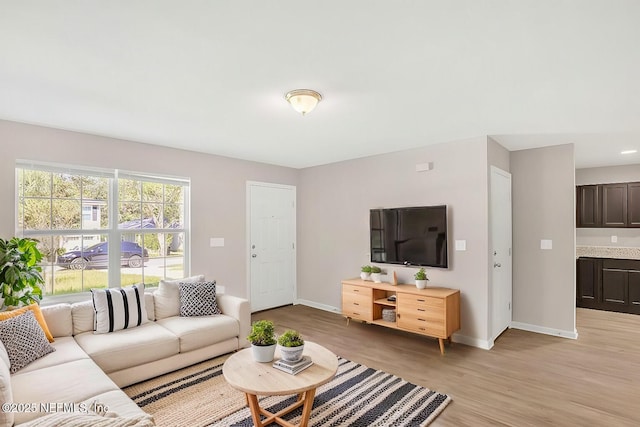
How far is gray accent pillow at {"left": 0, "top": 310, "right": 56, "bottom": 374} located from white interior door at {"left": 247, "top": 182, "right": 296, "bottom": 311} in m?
2.83

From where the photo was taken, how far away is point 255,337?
7.89 ft

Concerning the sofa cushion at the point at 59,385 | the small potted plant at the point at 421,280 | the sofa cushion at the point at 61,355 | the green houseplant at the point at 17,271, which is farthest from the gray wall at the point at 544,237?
the green houseplant at the point at 17,271

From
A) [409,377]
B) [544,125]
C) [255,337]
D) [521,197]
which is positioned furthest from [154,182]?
[521,197]

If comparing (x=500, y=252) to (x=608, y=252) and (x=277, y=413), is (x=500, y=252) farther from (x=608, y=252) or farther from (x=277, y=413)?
(x=277, y=413)

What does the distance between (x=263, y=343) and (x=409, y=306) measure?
6.72 feet

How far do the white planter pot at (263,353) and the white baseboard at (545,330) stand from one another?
141 inches

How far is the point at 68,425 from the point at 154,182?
11.2 ft

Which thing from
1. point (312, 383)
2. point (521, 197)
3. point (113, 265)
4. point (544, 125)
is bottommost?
point (312, 383)

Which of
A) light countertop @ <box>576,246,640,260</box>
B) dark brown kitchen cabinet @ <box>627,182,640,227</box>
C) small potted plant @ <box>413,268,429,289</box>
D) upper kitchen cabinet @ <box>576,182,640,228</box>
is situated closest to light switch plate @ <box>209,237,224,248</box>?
small potted plant @ <box>413,268,429,289</box>

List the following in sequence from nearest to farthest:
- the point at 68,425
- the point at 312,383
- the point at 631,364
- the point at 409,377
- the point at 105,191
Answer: the point at 68,425, the point at 312,383, the point at 409,377, the point at 631,364, the point at 105,191

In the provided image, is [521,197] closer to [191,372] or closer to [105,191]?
[191,372]

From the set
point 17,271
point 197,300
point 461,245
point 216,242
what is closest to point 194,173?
point 216,242

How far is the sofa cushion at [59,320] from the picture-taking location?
9.28 feet

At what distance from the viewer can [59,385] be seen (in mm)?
2027
